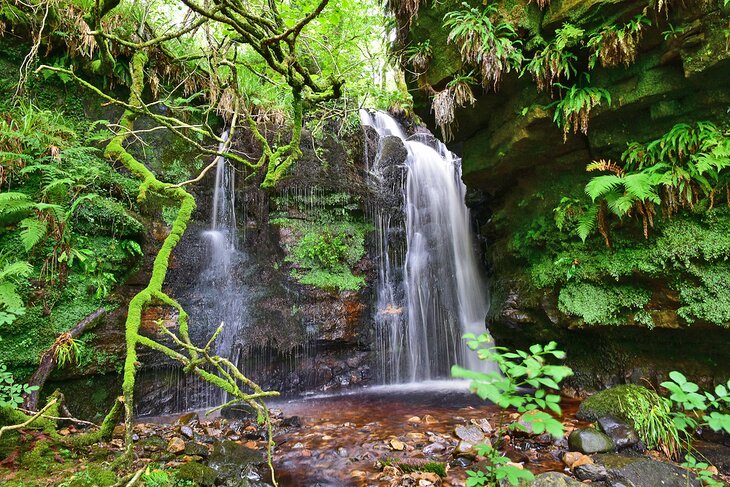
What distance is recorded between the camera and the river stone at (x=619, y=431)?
3.79 metres

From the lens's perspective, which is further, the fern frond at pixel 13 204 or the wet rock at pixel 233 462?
the fern frond at pixel 13 204

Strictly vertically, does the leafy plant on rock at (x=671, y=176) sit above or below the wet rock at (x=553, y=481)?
above

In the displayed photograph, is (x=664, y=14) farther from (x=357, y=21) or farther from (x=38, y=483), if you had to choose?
(x=38, y=483)

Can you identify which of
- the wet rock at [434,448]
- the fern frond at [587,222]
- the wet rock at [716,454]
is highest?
the fern frond at [587,222]

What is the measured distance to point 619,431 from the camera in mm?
3918

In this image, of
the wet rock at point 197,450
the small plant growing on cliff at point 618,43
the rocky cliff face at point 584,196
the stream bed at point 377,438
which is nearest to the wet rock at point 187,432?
the wet rock at point 197,450

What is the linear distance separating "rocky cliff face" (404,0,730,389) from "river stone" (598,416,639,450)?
1.56 metres

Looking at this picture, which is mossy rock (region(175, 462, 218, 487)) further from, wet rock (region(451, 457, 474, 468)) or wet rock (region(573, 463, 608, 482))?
wet rock (region(573, 463, 608, 482))

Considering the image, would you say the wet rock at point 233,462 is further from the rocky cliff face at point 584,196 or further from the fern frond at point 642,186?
the fern frond at point 642,186

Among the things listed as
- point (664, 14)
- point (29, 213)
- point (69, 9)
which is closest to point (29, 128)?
point (29, 213)

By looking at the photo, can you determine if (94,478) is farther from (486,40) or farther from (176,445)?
(486,40)

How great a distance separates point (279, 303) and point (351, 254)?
206 cm

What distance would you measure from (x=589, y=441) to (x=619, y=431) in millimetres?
483

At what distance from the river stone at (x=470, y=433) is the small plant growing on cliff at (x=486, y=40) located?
474cm
